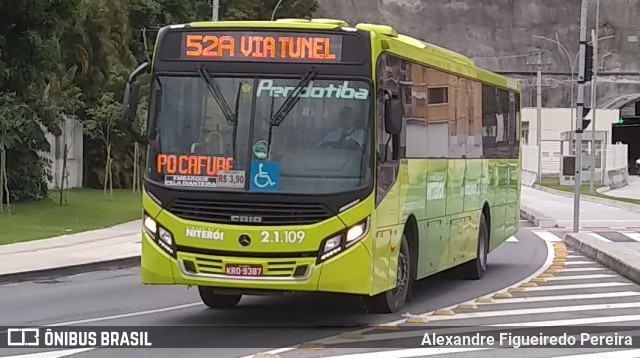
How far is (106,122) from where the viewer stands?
4056 centimetres

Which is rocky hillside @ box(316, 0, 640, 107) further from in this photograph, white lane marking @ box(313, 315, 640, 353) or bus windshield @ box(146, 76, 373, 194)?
bus windshield @ box(146, 76, 373, 194)

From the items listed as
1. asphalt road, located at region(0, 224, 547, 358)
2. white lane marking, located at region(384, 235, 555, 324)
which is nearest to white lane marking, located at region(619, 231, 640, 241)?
white lane marking, located at region(384, 235, 555, 324)

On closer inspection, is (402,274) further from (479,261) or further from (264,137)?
(479,261)

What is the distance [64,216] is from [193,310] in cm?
1609

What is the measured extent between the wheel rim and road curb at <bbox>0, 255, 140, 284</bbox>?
6.72m

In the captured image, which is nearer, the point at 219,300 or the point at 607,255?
the point at 219,300

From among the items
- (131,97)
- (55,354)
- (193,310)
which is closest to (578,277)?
(193,310)

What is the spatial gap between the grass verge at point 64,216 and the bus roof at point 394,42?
34.4ft

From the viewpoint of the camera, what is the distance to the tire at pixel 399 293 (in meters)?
12.8

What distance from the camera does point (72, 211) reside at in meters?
30.2

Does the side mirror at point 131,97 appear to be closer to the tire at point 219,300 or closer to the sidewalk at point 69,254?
the tire at point 219,300

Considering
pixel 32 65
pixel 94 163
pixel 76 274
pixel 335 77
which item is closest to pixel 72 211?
pixel 32 65

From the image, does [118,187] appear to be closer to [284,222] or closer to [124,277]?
[124,277]

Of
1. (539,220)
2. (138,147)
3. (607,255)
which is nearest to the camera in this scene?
(607,255)
